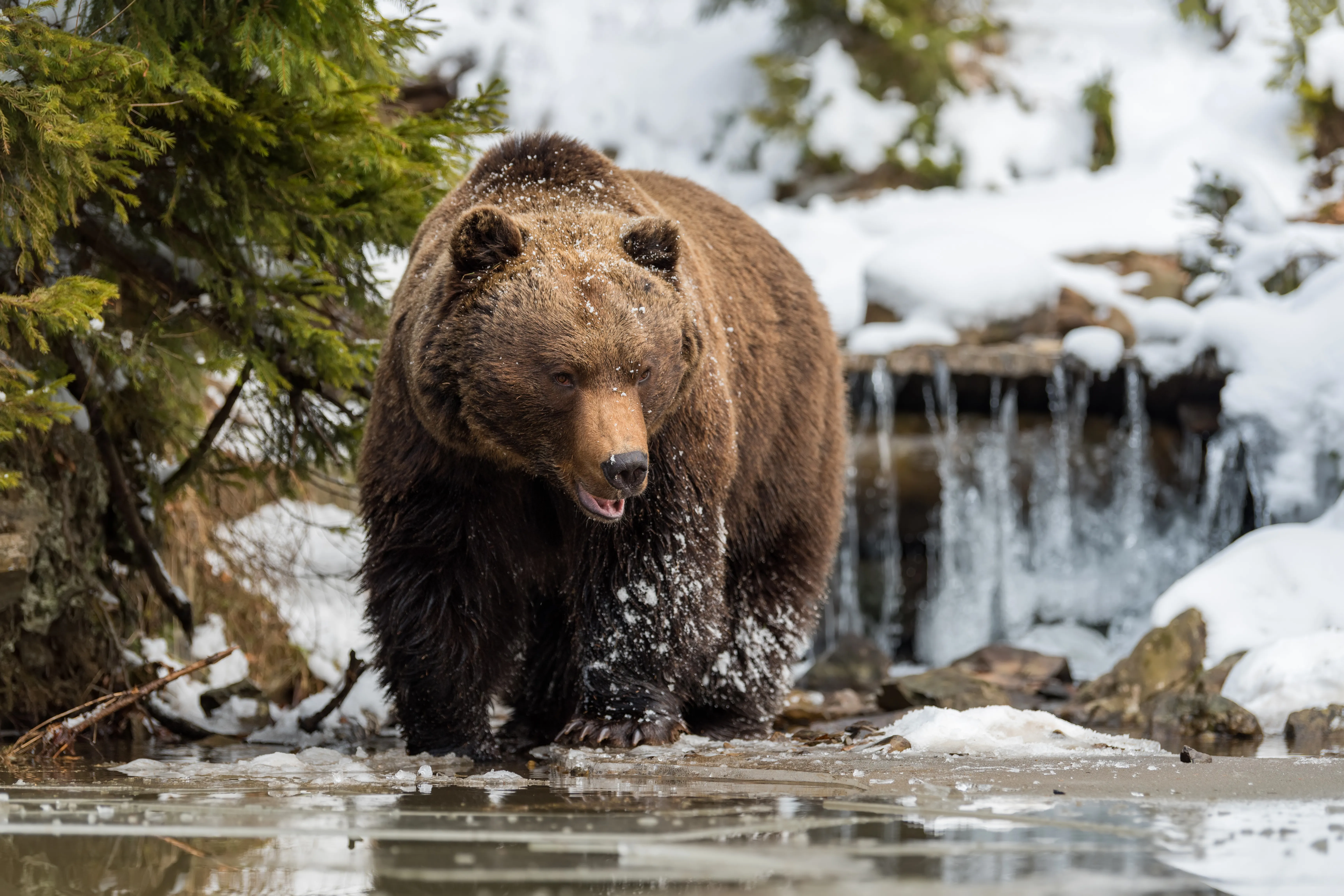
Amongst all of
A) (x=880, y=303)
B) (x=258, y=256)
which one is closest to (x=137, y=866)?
(x=258, y=256)

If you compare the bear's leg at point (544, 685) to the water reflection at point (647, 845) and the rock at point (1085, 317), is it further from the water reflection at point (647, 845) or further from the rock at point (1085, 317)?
the rock at point (1085, 317)

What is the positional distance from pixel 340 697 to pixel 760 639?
5.60 ft

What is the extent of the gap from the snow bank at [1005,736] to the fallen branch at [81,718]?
2320 mm

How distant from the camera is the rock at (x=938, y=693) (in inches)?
258

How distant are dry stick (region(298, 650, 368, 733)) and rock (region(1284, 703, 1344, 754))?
370 centimetres

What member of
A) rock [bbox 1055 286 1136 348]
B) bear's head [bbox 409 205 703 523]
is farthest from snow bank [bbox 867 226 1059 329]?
bear's head [bbox 409 205 703 523]

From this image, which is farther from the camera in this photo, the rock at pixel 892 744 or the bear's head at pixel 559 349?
the rock at pixel 892 744

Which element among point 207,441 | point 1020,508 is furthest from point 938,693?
point 1020,508

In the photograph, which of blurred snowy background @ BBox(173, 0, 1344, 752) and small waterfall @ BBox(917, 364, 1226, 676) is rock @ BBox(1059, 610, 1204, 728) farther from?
small waterfall @ BBox(917, 364, 1226, 676)

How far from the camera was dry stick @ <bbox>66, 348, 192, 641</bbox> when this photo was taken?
5148mm

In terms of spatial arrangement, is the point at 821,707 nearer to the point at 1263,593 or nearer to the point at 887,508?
the point at 1263,593

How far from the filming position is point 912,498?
11.8m

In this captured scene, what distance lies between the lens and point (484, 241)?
4.10m

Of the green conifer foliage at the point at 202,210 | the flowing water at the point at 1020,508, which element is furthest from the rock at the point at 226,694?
the flowing water at the point at 1020,508
